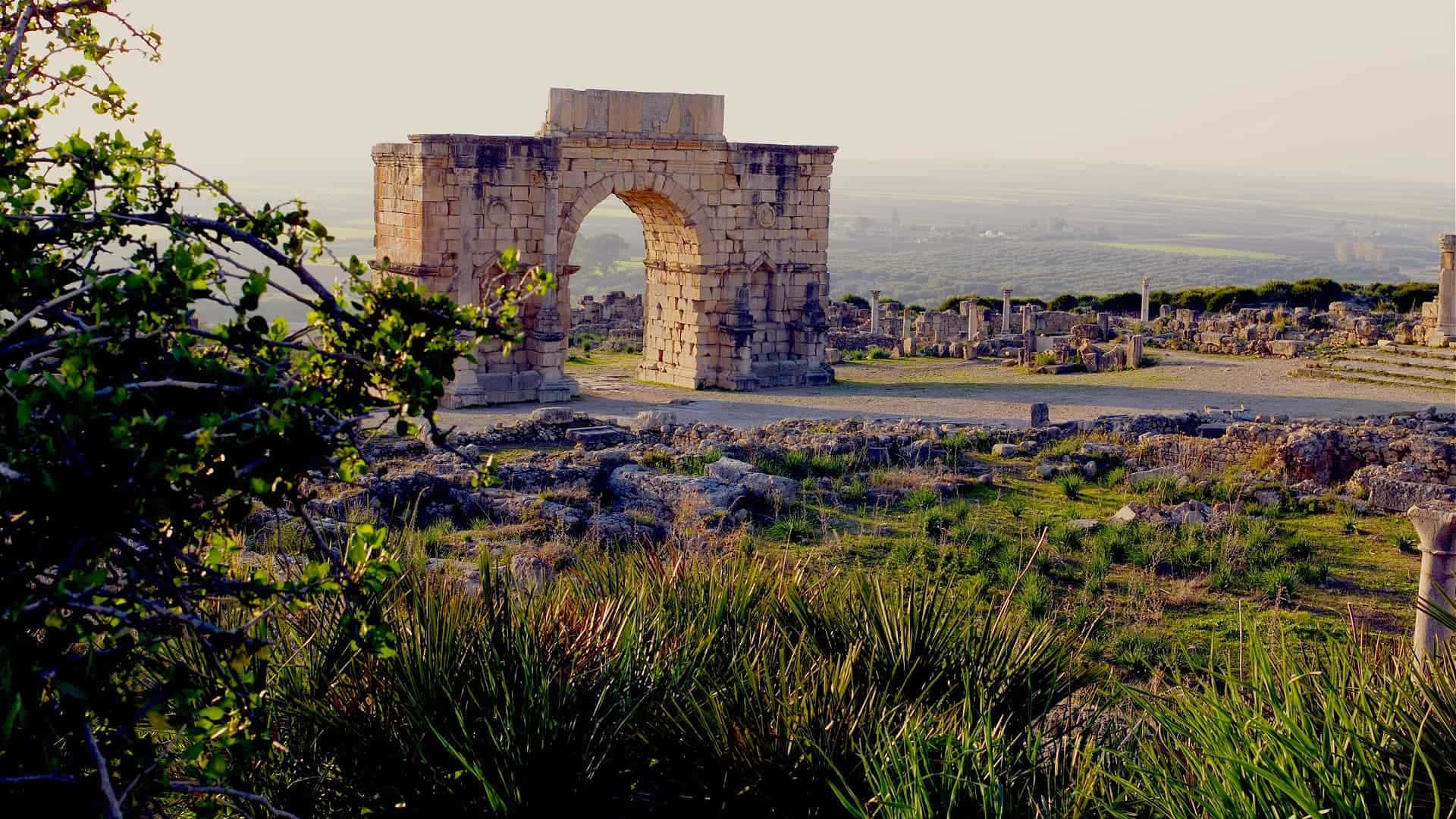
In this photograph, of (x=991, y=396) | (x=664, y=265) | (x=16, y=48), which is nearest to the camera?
(x=16, y=48)

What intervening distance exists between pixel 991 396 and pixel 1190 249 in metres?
137

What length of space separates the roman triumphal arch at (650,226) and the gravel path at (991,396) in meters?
0.68

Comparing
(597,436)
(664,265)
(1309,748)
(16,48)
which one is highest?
(16,48)

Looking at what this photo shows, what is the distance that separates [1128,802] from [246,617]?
11.0 ft

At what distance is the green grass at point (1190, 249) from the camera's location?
141875 mm

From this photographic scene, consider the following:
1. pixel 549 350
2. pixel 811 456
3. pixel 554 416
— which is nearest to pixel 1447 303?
pixel 549 350

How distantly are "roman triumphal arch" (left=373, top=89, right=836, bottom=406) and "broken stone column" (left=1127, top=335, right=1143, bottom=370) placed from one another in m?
5.95

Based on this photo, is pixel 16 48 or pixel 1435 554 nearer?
pixel 16 48

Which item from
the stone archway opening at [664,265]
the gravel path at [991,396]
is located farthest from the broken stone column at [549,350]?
the stone archway opening at [664,265]

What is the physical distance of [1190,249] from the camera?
154 m

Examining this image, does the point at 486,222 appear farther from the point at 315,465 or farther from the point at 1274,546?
the point at 315,465

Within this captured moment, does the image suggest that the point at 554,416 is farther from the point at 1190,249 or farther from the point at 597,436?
the point at 1190,249

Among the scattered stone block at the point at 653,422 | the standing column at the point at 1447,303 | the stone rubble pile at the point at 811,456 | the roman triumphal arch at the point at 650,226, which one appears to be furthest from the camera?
the standing column at the point at 1447,303

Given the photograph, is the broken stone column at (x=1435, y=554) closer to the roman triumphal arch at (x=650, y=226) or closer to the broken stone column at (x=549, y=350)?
→ the roman triumphal arch at (x=650, y=226)
